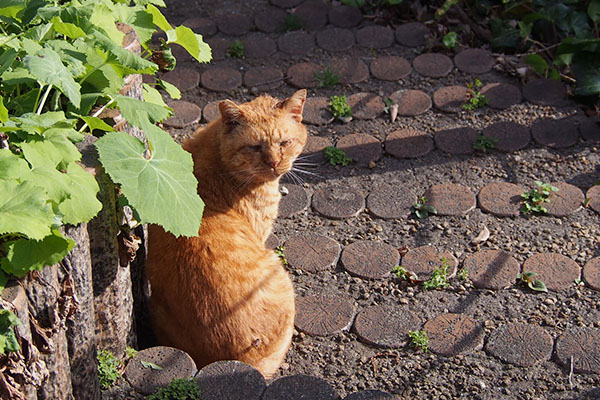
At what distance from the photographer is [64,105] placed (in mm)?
3129

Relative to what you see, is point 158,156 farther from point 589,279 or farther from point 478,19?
point 478,19

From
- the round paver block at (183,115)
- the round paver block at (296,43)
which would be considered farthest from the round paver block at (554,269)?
the round paver block at (296,43)

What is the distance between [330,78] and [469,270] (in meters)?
2.07

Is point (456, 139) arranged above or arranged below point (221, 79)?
below

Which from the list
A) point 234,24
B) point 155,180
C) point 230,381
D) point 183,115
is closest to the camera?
point 155,180

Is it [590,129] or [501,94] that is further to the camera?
[501,94]

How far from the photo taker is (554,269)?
4.16 meters

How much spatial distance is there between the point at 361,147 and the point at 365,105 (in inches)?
19.2

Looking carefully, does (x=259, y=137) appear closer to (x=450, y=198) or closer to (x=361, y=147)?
(x=361, y=147)

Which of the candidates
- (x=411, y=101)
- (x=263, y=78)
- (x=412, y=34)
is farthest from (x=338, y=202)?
(x=412, y=34)

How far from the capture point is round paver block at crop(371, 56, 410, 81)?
5.65 meters

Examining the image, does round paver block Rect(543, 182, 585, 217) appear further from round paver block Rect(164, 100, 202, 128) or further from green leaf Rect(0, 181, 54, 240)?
green leaf Rect(0, 181, 54, 240)

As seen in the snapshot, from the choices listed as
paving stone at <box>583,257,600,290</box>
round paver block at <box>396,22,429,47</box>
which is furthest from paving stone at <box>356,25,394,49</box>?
paving stone at <box>583,257,600,290</box>

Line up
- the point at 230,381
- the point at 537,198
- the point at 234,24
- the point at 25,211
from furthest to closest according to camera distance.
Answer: the point at 234,24 < the point at 537,198 < the point at 230,381 < the point at 25,211
